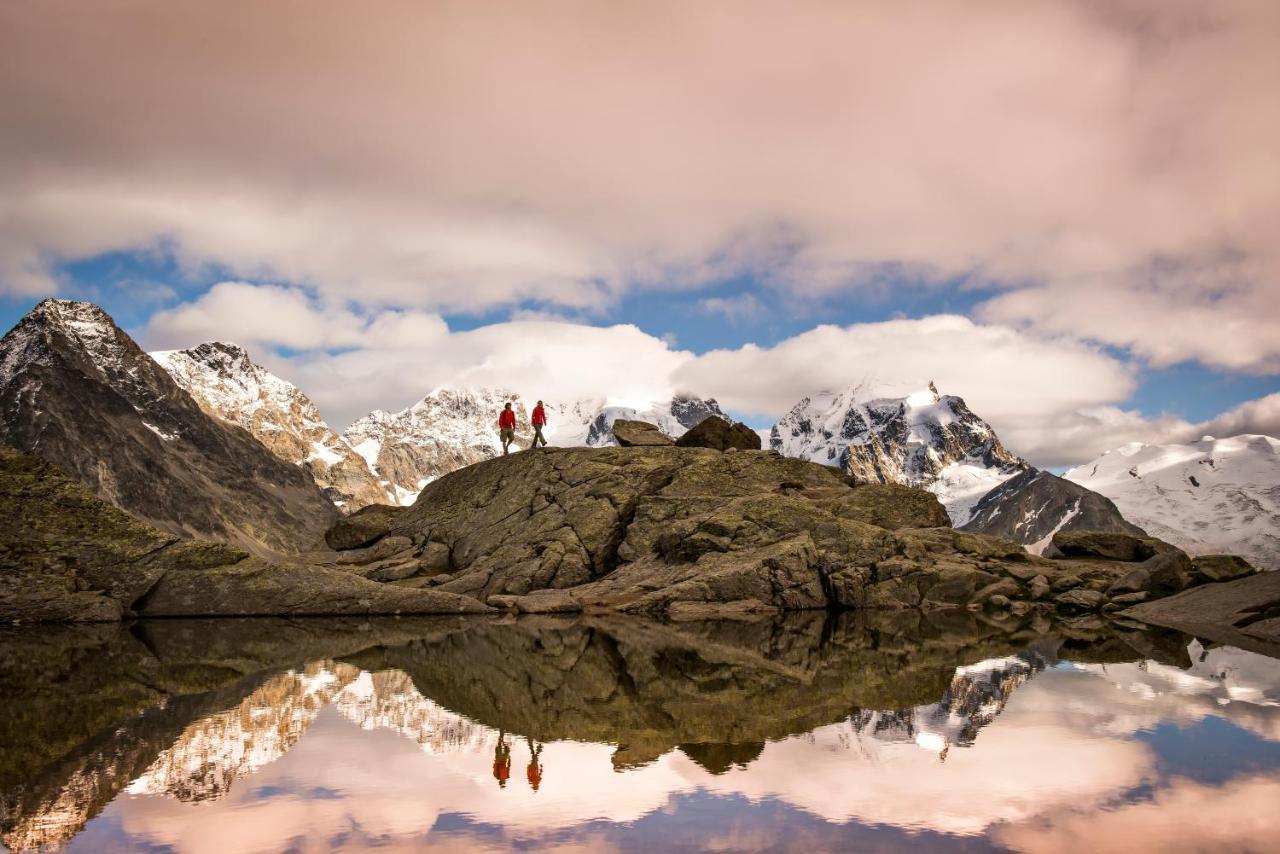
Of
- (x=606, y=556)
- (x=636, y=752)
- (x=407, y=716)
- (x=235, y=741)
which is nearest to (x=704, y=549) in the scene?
(x=606, y=556)

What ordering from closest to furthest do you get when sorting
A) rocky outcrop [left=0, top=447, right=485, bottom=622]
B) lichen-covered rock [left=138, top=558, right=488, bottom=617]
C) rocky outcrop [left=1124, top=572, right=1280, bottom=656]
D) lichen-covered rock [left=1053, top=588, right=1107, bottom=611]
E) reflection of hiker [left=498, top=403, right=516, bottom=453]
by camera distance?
rocky outcrop [left=1124, top=572, right=1280, bottom=656]
rocky outcrop [left=0, top=447, right=485, bottom=622]
lichen-covered rock [left=138, top=558, right=488, bottom=617]
lichen-covered rock [left=1053, top=588, right=1107, bottom=611]
reflection of hiker [left=498, top=403, right=516, bottom=453]

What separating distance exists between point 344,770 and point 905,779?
7369 mm

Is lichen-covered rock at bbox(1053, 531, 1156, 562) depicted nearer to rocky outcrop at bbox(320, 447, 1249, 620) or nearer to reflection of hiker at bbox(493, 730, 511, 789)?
rocky outcrop at bbox(320, 447, 1249, 620)

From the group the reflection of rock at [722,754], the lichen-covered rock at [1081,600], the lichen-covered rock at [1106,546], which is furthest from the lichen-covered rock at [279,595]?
A: the lichen-covered rock at [1106,546]

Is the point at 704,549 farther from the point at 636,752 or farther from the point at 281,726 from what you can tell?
the point at 636,752

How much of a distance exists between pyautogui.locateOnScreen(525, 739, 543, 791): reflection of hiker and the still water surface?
5cm

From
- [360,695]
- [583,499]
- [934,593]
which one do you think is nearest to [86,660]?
[360,695]

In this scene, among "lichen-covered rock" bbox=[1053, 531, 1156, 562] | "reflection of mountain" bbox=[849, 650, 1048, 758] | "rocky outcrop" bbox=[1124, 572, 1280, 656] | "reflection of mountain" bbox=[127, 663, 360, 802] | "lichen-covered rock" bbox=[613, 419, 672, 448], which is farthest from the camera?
"lichen-covered rock" bbox=[613, 419, 672, 448]

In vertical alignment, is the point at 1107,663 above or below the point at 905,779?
above

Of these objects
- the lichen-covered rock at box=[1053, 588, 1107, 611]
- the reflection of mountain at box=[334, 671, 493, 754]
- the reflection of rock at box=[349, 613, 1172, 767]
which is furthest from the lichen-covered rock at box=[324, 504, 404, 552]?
the lichen-covered rock at box=[1053, 588, 1107, 611]

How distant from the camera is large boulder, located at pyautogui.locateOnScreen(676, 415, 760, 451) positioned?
64.5m

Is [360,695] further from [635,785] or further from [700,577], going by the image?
[700,577]

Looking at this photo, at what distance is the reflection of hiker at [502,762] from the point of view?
41.0ft

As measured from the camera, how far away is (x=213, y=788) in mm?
11898
